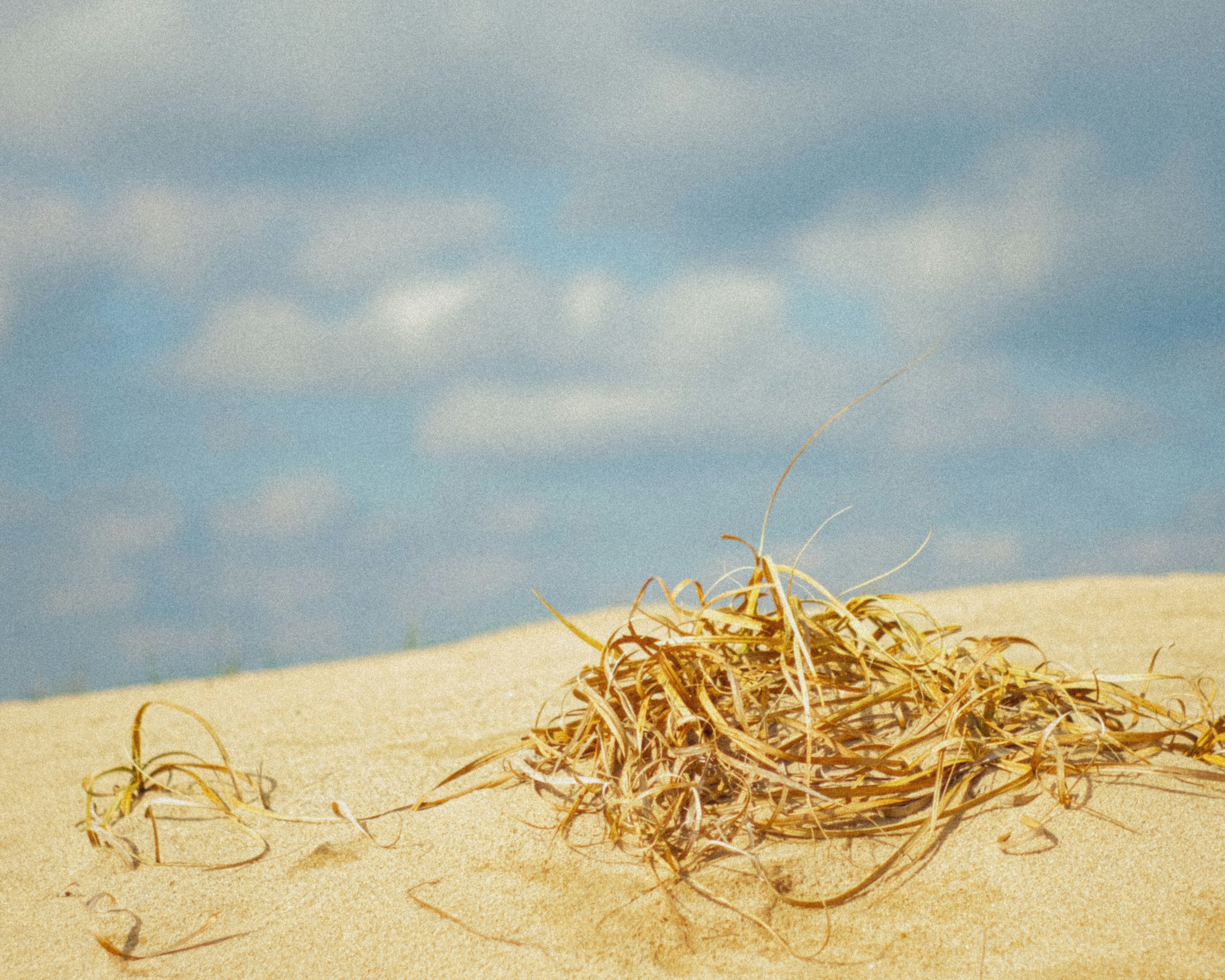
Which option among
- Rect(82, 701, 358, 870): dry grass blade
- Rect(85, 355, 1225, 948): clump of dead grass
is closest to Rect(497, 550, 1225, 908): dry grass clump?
Rect(85, 355, 1225, 948): clump of dead grass

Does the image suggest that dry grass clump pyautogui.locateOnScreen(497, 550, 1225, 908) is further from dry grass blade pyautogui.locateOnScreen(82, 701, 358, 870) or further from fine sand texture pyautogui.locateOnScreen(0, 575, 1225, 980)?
dry grass blade pyautogui.locateOnScreen(82, 701, 358, 870)

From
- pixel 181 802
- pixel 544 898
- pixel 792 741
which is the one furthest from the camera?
pixel 181 802

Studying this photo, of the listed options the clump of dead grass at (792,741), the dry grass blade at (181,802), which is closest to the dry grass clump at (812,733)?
the clump of dead grass at (792,741)

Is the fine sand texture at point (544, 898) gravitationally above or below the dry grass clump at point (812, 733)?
below

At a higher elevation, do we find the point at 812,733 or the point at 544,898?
the point at 812,733

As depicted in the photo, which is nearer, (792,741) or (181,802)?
(792,741)

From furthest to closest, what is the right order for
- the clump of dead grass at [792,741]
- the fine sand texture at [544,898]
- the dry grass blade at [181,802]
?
the dry grass blade at [181,802], the clump of dead grass at [792,741], the fine sand texture at [544,898]

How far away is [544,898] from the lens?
2.00 metres

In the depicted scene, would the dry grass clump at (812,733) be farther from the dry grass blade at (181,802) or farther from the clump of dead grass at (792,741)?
the dry grass blade at (181,802)

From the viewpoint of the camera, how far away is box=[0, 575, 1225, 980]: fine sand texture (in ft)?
5.86

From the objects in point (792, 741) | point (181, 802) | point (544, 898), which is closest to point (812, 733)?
point (792, 741)

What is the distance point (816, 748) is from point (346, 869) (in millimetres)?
1098

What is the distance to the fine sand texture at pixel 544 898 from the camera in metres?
1.79

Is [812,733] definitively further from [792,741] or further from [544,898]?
[544,898]
